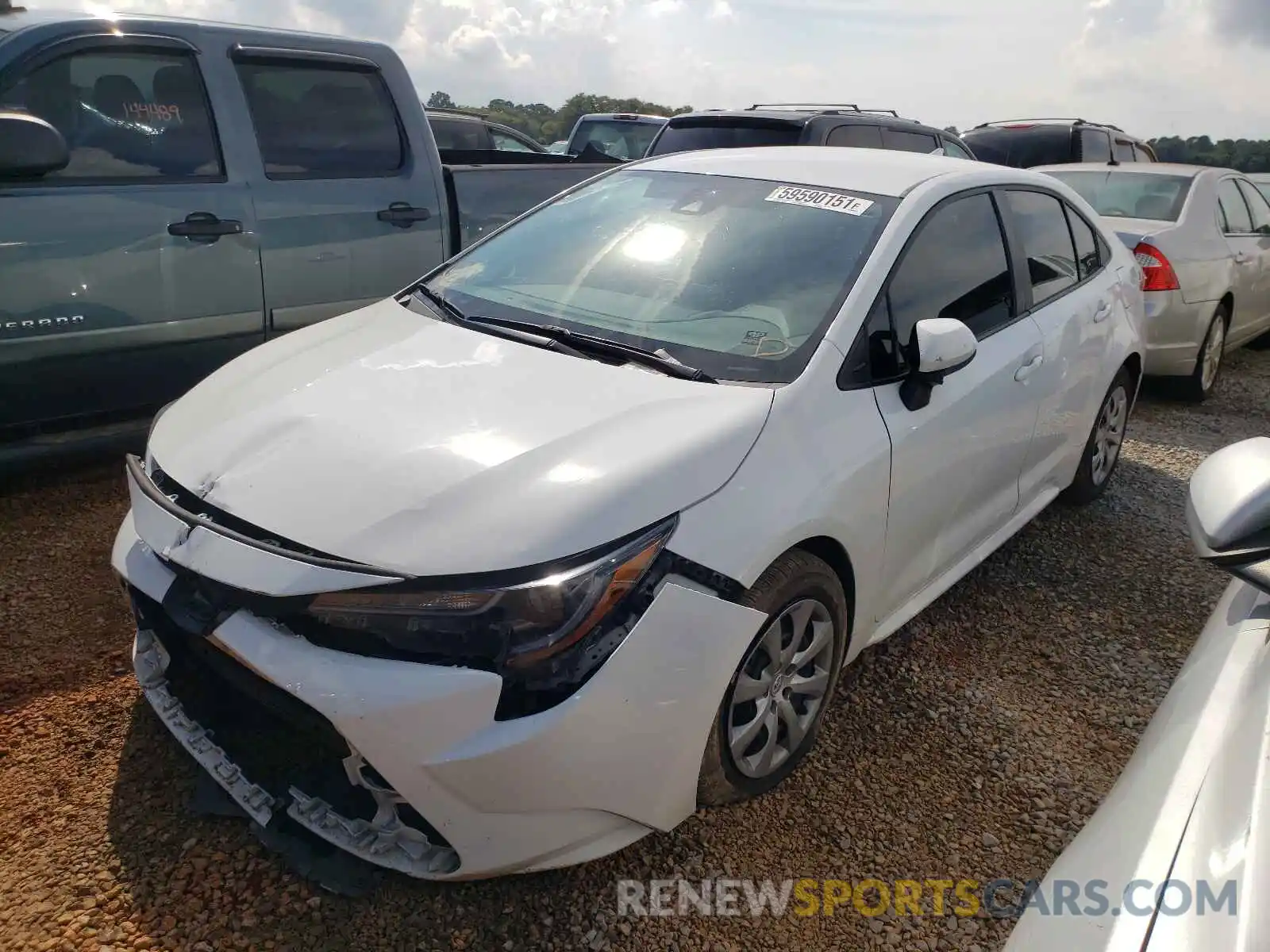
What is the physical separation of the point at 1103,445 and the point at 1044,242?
1.22m

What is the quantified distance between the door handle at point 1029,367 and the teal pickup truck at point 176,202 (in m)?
2.82

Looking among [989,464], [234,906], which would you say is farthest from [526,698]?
[989,464]

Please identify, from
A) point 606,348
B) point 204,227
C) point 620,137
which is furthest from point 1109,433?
point 620,137

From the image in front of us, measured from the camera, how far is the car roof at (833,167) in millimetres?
3105

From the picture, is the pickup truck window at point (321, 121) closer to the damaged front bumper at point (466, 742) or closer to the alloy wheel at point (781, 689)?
the damaged front bumper at point (466, 742)

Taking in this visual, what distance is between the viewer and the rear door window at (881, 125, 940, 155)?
7.68 m

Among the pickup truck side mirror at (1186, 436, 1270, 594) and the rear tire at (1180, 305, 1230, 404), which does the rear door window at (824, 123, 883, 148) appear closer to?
the rear tire at (1180, 305, 1230, 404)

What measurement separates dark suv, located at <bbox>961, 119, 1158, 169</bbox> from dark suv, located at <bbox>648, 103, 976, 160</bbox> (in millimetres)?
2868

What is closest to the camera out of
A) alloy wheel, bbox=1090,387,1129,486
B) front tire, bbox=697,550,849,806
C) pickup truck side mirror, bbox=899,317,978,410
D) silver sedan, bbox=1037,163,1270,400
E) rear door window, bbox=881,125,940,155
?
front tire, bbox=697,550,849,806

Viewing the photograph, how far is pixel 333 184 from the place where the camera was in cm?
440

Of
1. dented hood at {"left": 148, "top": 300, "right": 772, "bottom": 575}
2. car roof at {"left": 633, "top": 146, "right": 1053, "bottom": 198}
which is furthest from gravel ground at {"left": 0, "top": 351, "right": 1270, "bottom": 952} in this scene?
car roof at {"left": 633, "top": 146, "right": 1053, "bottom": 198}

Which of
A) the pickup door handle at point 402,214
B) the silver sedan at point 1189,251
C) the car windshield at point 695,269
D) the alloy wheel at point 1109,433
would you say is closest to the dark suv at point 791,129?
the silver sedan at point 1189,251

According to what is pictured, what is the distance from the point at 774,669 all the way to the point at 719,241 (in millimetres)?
1351

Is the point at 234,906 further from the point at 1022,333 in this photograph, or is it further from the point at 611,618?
the point at 1022,333
